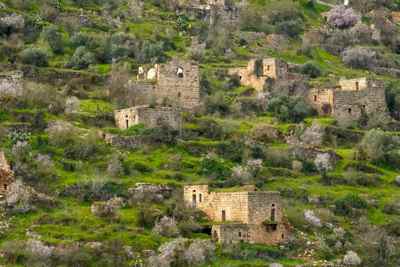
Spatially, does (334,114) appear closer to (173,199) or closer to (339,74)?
(339,74)

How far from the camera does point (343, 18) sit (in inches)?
3939

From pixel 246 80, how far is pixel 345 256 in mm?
21950

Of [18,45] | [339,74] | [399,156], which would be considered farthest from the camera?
[339,74]

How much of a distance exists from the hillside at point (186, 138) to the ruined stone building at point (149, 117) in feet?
0.22

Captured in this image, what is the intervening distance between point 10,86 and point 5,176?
925cm

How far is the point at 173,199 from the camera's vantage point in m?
62.8

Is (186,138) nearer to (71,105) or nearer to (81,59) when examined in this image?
(71,105)

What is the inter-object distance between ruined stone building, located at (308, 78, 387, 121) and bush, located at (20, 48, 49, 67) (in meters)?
14.4

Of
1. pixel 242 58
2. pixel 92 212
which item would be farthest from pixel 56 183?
pixel 242 58

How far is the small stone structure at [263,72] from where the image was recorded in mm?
80438

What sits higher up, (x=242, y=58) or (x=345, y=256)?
(x=242, y=58)

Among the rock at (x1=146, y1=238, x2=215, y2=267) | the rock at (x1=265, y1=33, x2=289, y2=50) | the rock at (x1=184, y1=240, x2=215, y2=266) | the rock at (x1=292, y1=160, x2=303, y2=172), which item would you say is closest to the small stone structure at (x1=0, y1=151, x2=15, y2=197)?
the rock at (x1=146, y1=238, x2=215, y2=267)

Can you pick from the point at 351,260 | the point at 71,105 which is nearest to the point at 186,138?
the point at 71,105

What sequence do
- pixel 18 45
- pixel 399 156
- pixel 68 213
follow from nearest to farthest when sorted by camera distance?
1. pixel 68 213
2. pixel 399 156
3. pixel 18 45
